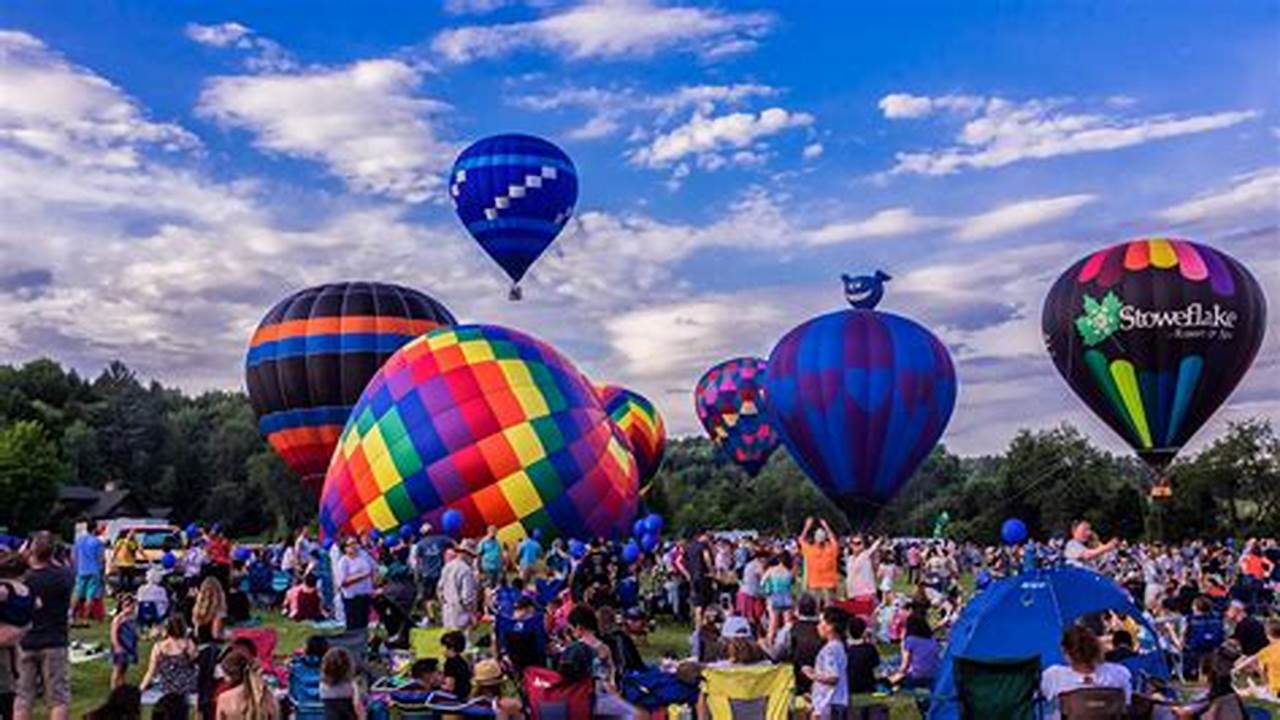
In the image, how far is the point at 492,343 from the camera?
2344cm

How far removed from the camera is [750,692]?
807cm

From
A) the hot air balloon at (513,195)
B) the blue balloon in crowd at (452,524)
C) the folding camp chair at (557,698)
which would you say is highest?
the hot air balloon at (513,195)

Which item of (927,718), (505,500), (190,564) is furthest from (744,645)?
(505,500)

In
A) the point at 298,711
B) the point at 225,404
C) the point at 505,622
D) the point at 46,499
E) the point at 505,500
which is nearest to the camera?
the point at 298,711

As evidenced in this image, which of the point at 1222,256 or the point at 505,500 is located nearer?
the point at 505,500

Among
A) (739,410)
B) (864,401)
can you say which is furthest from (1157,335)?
(739,410)

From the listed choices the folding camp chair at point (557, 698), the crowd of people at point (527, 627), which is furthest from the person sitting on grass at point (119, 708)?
the folding camp chair at point (557, 698)

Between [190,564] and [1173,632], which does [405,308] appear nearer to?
[190,564]

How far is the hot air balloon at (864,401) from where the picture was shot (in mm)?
28016

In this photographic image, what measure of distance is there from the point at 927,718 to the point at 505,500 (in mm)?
13644

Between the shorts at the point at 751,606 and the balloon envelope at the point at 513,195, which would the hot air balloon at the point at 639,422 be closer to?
the balloon envelope at the point at 513,195

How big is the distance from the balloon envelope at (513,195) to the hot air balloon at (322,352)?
2207 millimetres

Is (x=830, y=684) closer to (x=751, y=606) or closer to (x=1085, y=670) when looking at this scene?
(x=1085, y=670)

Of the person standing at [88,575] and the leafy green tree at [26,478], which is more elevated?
the leafy green tree at [26,478]
